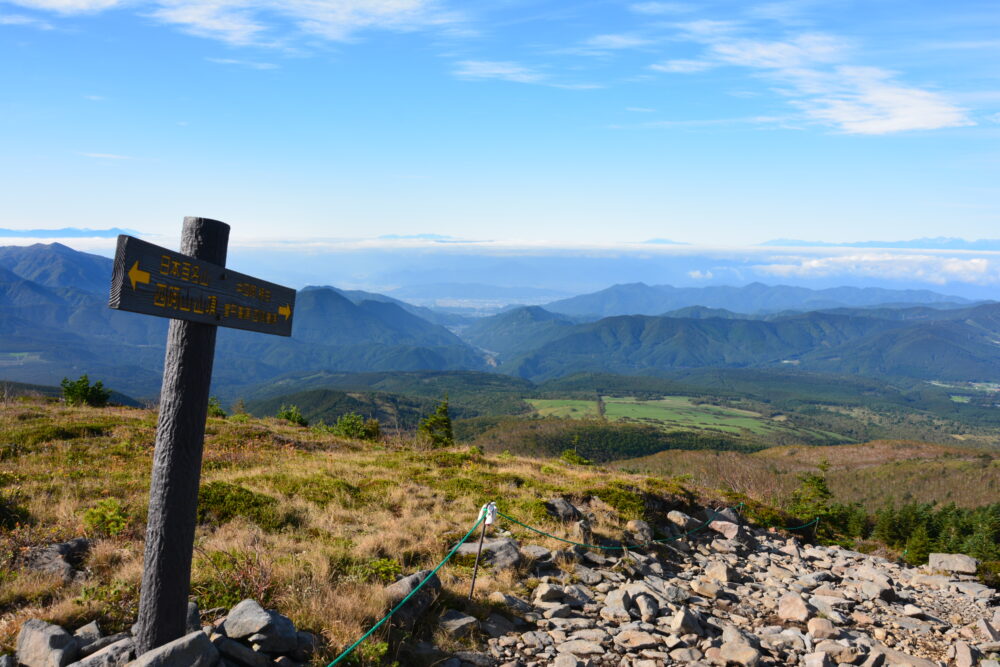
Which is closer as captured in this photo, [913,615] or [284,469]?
[913,615]

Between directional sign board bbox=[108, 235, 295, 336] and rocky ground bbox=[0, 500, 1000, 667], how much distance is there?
317 cm

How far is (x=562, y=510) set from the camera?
47.4ft

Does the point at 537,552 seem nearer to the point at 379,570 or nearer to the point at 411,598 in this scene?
the point at 379,570

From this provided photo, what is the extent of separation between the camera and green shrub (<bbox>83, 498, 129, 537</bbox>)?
29.8 feet

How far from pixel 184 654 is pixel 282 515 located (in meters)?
6.44

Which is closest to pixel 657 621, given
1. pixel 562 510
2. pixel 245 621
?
pixel 562 510

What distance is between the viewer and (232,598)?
7.23 m

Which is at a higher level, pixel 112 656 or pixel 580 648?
pixel 112 656

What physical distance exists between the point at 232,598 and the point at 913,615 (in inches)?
549

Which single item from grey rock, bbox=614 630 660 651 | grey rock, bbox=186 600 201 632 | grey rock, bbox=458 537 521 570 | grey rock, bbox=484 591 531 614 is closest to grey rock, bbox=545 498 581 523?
grey rock, bbox=458 537 521 570

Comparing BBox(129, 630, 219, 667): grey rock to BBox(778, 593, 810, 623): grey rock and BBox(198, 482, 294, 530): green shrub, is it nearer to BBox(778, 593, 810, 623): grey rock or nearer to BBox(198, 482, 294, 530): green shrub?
BBox(198, 482, 294, 530): green shrub

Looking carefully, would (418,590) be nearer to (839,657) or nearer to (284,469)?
(839,657)

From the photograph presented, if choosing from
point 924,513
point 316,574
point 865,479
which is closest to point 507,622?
point 316,574

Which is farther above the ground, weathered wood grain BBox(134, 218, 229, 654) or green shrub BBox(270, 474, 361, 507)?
weathered wood grain BBox(134, 218, 229, 654)
